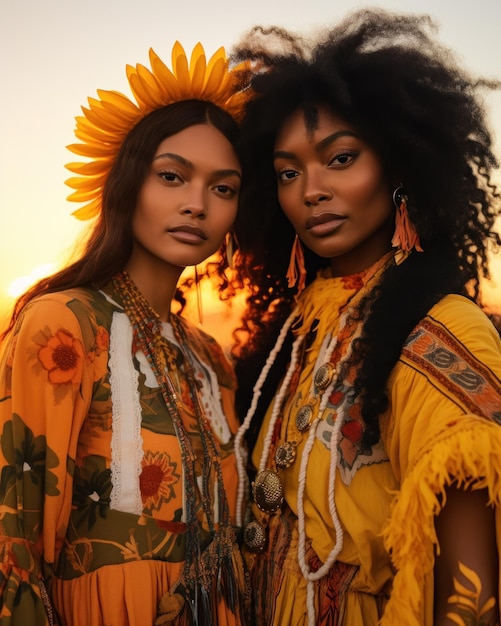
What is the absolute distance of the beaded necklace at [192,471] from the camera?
226 centimetres

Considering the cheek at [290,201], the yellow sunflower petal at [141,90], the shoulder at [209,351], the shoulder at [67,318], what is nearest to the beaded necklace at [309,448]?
the cheek at [290,201]

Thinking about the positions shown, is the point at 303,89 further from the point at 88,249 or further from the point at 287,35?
the point at 88,249

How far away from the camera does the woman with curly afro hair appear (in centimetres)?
178

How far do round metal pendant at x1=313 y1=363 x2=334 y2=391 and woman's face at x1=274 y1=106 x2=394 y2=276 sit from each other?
1.36 feet

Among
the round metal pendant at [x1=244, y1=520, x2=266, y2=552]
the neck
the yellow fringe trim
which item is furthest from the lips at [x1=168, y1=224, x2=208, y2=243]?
the yellow fringe trim

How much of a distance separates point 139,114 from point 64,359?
3.66 feet

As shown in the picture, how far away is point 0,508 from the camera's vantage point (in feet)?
6.63

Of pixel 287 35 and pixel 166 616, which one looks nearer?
pixel 166 616

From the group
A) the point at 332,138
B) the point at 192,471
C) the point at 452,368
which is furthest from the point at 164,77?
the point at 452,368

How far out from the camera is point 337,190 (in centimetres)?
237

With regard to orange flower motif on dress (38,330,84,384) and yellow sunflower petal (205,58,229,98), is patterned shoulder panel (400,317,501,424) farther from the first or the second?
yellow sunflower petal (205,58,229,98)

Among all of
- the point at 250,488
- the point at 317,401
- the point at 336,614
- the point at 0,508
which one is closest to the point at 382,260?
the point at 317,401

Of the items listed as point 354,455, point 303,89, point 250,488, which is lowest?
point 250,488

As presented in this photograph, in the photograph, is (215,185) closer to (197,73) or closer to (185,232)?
(185,232)
